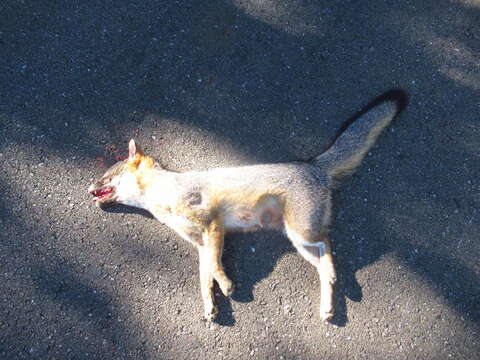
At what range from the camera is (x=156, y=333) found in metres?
3.90

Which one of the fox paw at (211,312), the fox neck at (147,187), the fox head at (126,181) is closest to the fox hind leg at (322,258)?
the fox paw at (211,312)

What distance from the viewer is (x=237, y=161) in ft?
14.0

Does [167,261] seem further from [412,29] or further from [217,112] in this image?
[412,29]

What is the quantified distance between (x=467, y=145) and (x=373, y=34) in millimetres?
1777

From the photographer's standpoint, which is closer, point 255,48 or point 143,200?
point 143,200

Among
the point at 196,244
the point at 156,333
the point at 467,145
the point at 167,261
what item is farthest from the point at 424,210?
the point at 156,333

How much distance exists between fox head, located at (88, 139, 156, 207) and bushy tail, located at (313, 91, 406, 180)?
77.7 inches

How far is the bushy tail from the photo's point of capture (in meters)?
3.85

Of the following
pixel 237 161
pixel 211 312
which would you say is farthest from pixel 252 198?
pixel 211 312

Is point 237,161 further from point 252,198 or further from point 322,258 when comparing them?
point 322,258

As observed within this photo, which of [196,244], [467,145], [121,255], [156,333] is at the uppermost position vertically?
[467,145]

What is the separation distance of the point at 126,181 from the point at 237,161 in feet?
4.34

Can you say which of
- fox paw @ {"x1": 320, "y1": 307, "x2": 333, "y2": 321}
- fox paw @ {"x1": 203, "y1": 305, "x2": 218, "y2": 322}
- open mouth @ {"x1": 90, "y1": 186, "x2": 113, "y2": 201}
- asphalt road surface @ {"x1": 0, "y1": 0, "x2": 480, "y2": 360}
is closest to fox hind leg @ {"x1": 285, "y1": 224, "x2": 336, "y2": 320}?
fox paw @ {"x1": 320, "y1": 307, "x2": 333, "y2": 321}

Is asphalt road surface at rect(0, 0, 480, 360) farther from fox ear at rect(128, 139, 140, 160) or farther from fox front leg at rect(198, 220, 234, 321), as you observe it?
fox ear at rect(128, 139, 140, 160)
